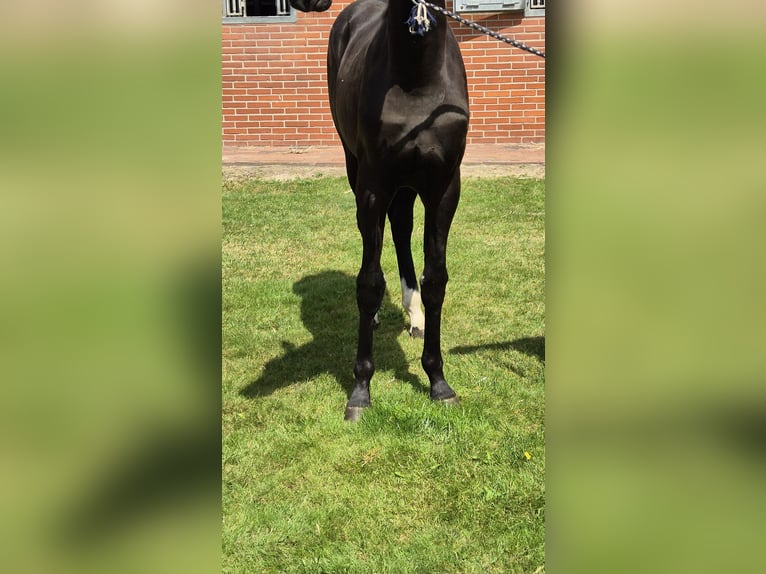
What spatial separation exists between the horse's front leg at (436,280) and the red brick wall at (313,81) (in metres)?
7.47

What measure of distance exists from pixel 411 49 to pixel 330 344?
86.1 inches

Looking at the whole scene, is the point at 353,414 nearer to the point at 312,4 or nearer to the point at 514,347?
the point at 514,347

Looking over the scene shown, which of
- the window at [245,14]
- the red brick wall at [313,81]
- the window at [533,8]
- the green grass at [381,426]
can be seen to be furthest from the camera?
the window at [245,14]

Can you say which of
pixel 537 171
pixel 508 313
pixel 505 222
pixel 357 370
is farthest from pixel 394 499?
pixel 537 171

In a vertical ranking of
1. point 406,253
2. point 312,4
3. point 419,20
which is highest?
point 312,4

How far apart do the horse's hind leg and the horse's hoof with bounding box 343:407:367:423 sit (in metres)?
1.29

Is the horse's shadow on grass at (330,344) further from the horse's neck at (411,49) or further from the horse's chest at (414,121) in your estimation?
the horse's neck at (411,49)

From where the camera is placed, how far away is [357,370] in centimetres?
379

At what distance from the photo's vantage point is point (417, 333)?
4871 millimetres

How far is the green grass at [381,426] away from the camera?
2.67m

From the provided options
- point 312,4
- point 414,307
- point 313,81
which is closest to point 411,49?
point 312,4

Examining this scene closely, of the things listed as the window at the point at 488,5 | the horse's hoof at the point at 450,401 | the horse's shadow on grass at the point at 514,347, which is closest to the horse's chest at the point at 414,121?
the horse's hoof at the point at 450,401
